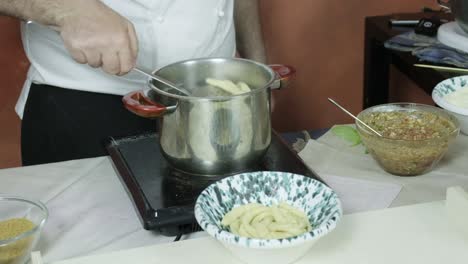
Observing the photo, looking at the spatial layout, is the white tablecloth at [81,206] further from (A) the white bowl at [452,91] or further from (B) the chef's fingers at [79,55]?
(A) the white bowl at [452,91]

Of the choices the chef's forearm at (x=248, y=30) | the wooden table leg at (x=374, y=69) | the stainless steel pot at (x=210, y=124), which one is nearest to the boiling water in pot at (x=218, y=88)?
the stainless steel pot at (x=210, y=124)

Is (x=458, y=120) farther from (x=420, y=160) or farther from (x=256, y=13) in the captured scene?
(x=256, y=13)

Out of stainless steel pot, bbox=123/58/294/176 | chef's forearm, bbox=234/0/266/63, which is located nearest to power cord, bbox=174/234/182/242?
stainless steel pot, bbox=123/58/294/176

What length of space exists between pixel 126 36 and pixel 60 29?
0.42 ft

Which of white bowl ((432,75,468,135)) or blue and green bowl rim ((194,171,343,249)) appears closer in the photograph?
blue and green bowl rim ((194,171,343,249))

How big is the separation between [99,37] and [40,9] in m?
0.16

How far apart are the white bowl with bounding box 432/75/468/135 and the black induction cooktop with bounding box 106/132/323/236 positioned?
11.8 inches

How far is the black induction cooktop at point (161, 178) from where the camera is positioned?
0.96 m

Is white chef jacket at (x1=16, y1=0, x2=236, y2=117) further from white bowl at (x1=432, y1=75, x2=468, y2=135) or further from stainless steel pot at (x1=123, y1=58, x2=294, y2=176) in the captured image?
white bowl at (x1=432, y1=75, x2=468, y2=135)

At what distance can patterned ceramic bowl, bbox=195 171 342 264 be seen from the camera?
808mm

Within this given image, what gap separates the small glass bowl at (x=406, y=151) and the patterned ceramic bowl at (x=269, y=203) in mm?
227

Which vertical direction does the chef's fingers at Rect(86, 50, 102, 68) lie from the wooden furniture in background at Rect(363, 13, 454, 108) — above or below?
above

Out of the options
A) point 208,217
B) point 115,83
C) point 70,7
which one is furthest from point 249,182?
point 115,83

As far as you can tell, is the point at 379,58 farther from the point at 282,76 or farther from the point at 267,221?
the point at 267,221
